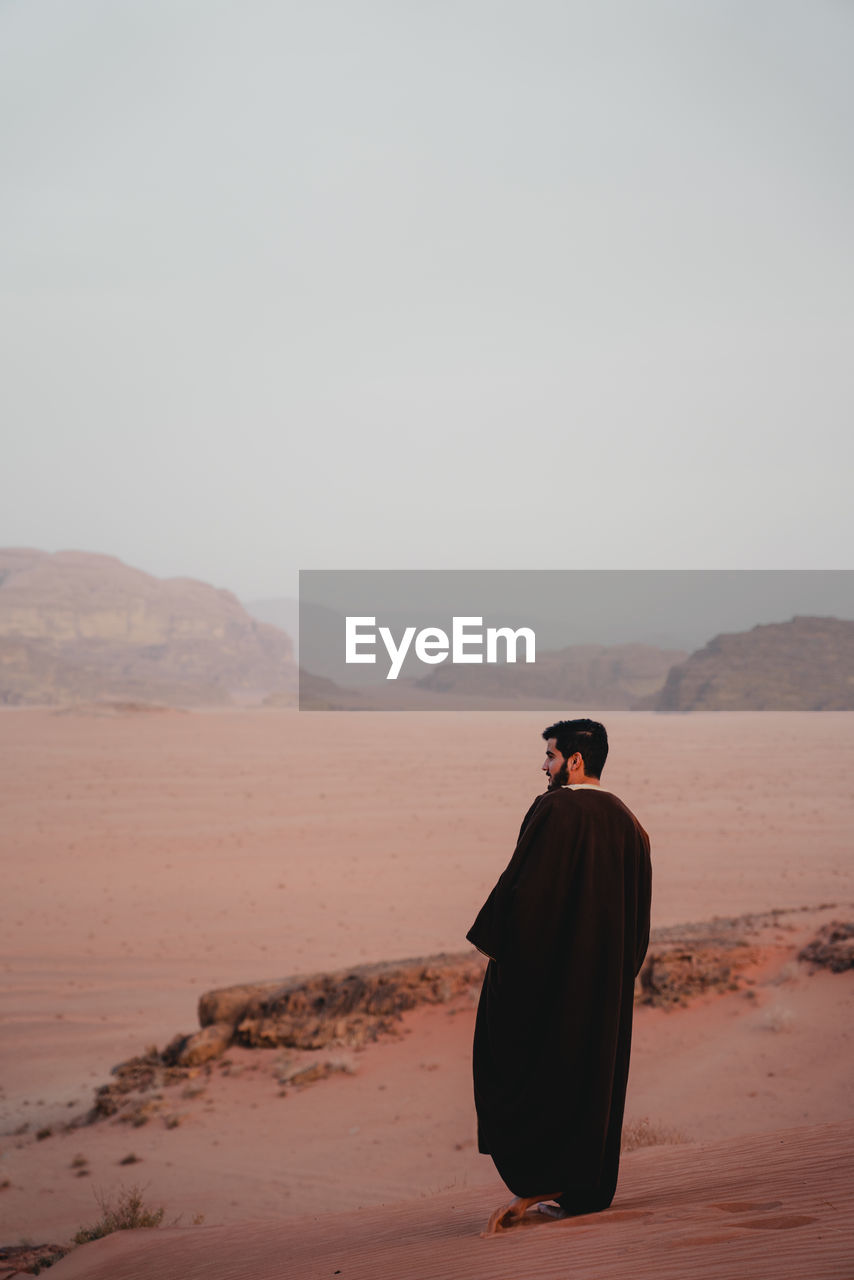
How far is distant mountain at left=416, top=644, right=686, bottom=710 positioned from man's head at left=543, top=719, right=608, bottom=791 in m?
82.9

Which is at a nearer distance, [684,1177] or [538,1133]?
[538,1133]

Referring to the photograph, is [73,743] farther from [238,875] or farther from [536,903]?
[536,903]

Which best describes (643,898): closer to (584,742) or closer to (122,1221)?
(584,742)

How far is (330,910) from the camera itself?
15.4 metres

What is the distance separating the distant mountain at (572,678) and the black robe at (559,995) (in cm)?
8304

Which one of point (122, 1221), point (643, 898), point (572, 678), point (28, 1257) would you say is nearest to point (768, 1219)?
point (643, 898)

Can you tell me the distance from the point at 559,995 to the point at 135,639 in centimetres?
13150

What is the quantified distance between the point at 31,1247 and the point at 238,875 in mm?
13315

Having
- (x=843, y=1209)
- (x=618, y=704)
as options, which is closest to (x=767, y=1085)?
Answer: (x=843, y=1209)

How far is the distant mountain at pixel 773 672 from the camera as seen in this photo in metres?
68.6

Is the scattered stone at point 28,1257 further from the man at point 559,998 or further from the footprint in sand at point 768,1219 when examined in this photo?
the footprint in sand at point 768,1219

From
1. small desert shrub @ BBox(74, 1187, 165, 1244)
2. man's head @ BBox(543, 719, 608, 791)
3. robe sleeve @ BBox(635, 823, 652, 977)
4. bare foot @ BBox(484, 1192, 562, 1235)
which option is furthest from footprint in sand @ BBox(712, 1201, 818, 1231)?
small desert shrub @ BBox(74, 1187, 165, 1244)

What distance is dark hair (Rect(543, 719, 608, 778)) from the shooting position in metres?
3.54

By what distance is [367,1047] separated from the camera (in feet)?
27.2
